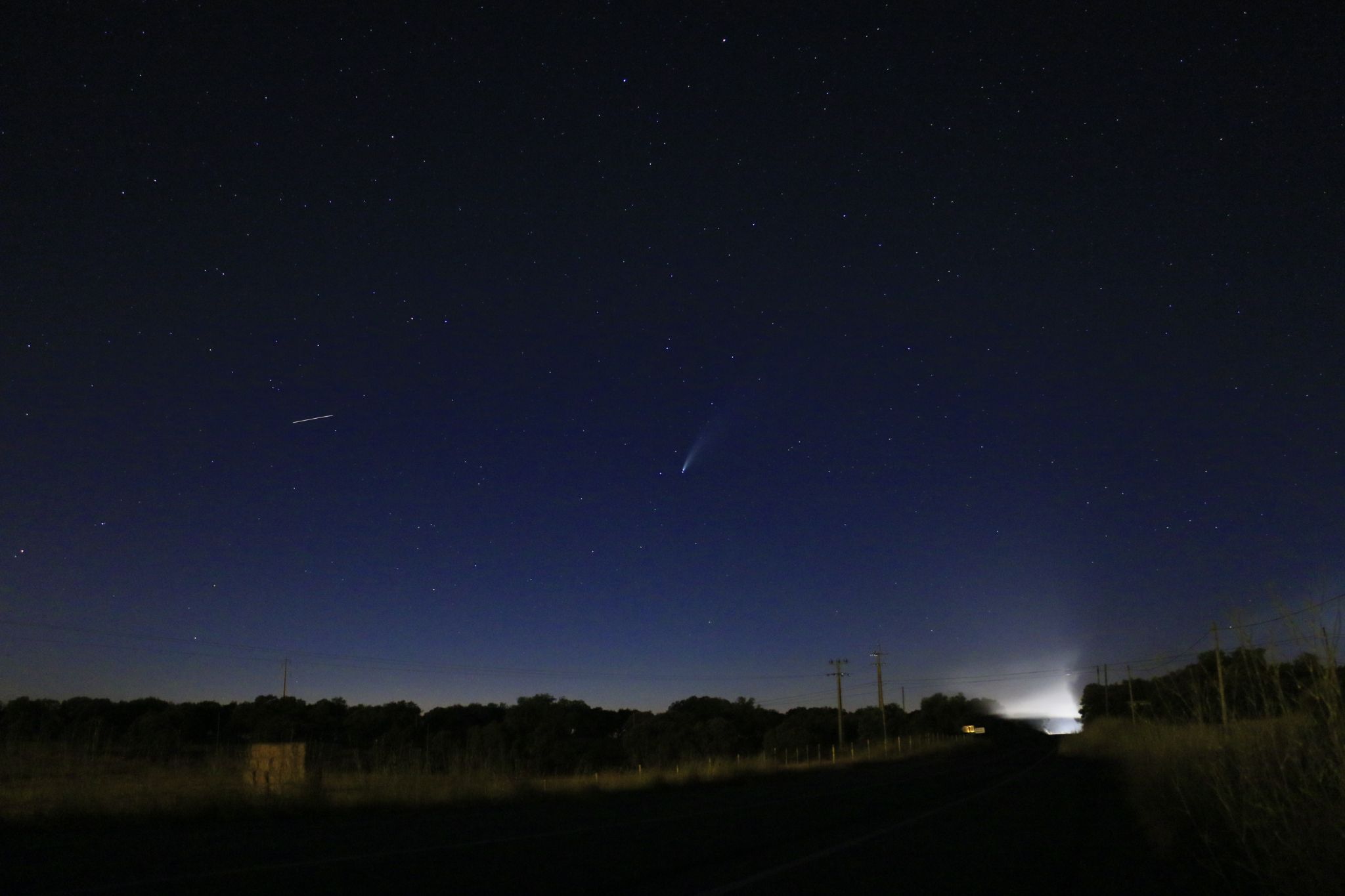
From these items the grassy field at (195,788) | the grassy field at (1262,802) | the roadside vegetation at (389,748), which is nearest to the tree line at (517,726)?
the roadside vegetation at (389,748)

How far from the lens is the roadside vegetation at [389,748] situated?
1764 centimetres

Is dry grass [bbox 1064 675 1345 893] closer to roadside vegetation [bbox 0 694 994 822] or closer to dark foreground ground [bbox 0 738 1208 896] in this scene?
dark foreground ground [bbox 0 738 1208 896]

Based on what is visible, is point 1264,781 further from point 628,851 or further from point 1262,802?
point 628,851

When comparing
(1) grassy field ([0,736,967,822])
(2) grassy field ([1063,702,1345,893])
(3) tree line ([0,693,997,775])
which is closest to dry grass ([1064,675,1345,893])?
(2) grassy field ([1063,702,1345,893])

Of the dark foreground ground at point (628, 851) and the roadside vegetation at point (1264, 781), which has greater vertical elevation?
the roadside vegetation at point (1264, 781)

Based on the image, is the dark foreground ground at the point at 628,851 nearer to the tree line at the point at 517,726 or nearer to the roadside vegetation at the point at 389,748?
the roadside vegetation at the point at 389,748

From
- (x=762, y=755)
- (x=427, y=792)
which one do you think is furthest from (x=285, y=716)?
(x=427, y=792)

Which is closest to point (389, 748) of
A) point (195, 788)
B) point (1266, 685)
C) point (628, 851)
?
point (195, 788)

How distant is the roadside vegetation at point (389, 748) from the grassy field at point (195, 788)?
4cm

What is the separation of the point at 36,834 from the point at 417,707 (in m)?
76.1

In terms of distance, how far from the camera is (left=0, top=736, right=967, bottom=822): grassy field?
607 inches

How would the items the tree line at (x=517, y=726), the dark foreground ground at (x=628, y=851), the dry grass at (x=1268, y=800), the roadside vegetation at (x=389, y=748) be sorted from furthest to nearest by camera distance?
the tree line at (x=517, y=726) → the roadside vegetation at (x=389, y=748) → the dark foreground ground at (x=628, y=851) → the dry grass at (x=1268, y=800)

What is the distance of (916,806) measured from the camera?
1866 cm

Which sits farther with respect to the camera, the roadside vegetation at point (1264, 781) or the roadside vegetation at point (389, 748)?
the roadside vegetation at point (389, 748)
